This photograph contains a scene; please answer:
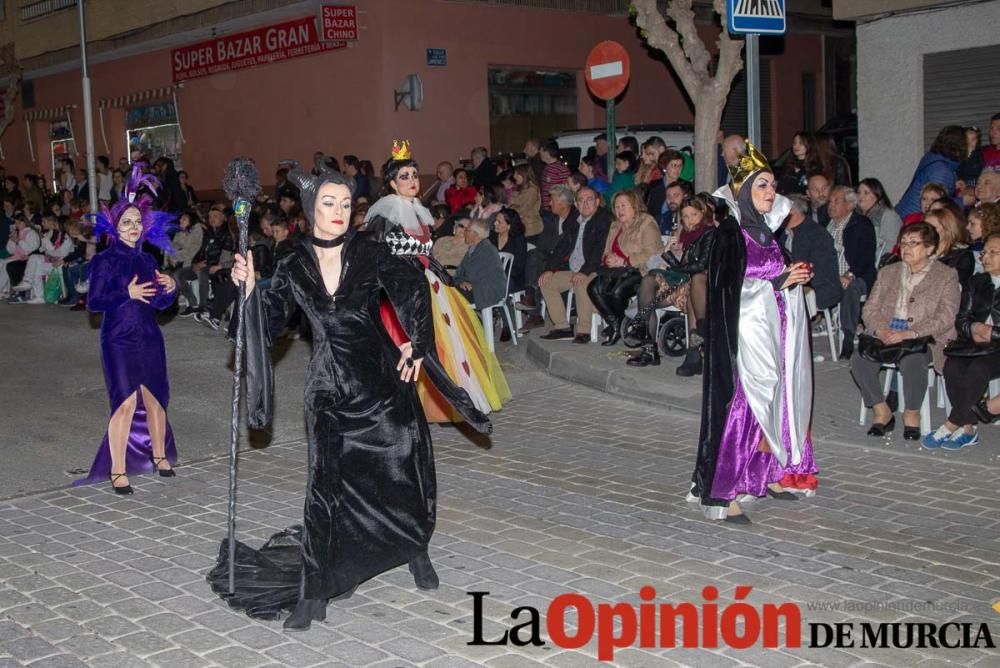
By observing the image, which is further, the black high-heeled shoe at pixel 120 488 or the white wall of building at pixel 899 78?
the white wall of building at pixel 899 78

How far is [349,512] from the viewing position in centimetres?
523

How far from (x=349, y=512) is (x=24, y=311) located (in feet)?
45.0

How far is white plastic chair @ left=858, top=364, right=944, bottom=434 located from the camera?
840 cm

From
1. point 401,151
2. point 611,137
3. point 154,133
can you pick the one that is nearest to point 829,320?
point 611,137

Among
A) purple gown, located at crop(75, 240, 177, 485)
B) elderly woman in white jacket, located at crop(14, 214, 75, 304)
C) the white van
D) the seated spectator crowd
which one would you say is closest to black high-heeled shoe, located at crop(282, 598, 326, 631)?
the seated spectator crowd

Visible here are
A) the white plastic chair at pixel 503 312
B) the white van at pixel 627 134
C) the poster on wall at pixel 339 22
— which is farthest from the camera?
the poster on wall at pixel 339 22

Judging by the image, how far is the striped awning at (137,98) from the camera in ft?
87.4

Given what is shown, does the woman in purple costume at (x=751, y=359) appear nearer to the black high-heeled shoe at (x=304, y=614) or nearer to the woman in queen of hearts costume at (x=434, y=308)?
the woman in queen of hearts costume at (x=434, y=308)

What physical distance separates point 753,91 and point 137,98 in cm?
2197

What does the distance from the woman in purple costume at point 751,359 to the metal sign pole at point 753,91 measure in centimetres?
183

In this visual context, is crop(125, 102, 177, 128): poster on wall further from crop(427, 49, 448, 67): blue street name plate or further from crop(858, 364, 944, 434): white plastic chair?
crop(858, 364, 944, 434): white plastic chair

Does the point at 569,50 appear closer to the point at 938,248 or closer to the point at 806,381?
the point at 938,248

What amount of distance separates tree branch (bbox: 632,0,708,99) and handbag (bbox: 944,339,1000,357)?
5.51m

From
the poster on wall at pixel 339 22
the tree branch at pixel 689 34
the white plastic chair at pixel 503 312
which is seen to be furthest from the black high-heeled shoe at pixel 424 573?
the poster on wall at pixel 339 22
